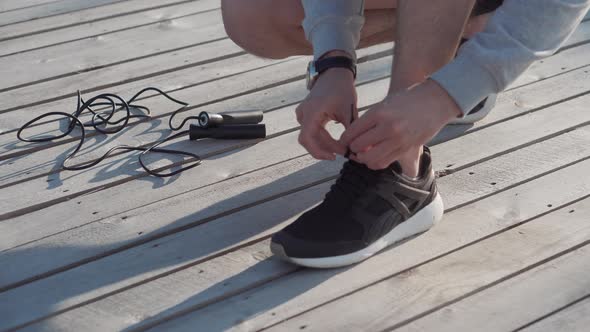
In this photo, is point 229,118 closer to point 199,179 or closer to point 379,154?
point 199,179

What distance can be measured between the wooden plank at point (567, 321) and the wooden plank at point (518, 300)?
0.01m

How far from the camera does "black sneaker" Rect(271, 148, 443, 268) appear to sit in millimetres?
1695

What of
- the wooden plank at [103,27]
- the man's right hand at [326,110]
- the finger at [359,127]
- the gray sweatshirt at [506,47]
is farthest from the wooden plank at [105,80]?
the gray sweatshirt at [506,47]

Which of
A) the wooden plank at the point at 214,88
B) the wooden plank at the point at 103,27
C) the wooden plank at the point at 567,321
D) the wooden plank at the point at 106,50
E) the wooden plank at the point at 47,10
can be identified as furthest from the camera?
the wooden plank at the point at 47,10

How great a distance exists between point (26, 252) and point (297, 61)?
116cm

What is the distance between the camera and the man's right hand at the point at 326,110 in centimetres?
157

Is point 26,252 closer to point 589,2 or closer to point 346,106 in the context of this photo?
point 346,106

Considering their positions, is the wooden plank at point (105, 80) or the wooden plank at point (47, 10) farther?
the wooden plank at point (47, 10)

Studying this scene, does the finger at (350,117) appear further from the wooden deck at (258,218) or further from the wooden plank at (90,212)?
the wooden plank at (90,212)

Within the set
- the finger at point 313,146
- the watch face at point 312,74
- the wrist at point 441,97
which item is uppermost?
the wrist at point 441,97

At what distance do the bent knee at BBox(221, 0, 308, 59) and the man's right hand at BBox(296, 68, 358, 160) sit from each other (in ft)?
1.71

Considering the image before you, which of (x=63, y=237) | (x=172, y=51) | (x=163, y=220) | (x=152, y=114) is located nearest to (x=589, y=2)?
(x=163, y=220)

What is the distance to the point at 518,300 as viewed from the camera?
1.59 metres

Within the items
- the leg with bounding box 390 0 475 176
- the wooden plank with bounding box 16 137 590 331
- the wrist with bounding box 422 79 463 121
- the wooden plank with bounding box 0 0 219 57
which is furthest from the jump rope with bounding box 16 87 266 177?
the wrist with bounding box 422 79 463 121
